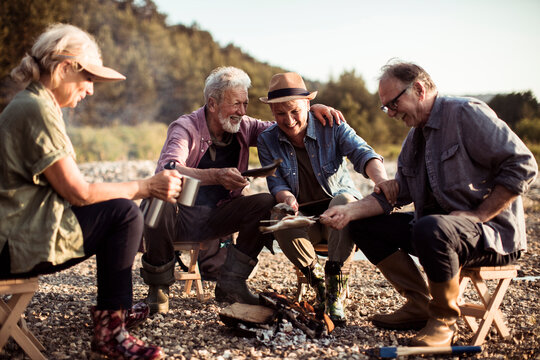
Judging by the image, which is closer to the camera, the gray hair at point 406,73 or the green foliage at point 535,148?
the gray hair at point 406,73

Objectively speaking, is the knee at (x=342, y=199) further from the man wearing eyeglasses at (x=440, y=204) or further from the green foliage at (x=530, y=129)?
the green foliage at (x=530, y=129)

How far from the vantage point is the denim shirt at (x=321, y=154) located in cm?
414

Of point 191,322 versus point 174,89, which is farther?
point 174,89

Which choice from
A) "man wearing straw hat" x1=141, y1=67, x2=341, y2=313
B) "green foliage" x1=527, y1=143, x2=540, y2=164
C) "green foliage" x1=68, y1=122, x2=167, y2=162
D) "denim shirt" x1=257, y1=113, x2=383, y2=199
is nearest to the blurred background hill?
"green foliage" x1=68, y1=122, x2=167, y2=162

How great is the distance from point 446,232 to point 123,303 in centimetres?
189

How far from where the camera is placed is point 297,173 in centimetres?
421

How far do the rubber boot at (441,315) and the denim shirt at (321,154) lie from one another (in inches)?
51.8

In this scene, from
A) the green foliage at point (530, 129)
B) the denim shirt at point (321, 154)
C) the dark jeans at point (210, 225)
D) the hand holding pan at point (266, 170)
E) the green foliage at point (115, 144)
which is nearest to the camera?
the hand holding pan at point (266, 170)

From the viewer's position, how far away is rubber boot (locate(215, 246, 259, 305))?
399 cm

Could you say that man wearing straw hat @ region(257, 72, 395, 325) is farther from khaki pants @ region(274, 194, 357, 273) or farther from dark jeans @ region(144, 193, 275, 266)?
dark jeans @ region(144, 193, 275, 266)

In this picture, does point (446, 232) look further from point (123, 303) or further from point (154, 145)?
point (154, 145)

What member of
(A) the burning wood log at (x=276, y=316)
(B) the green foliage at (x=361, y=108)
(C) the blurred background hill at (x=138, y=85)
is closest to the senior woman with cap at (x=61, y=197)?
(A) the burning wood log at (x=276, y=316)

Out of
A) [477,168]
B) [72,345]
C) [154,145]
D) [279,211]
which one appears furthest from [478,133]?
[154,145]

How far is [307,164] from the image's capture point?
4.25 metres
